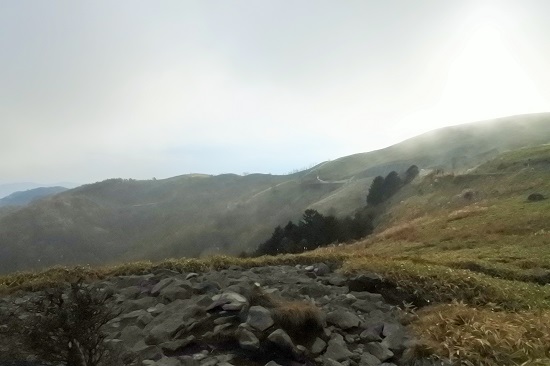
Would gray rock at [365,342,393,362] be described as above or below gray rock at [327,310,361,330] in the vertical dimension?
below

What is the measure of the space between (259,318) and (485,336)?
14.6 feet

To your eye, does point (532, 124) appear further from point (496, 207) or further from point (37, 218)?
point (37, 218)

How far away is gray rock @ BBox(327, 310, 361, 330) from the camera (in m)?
9.41

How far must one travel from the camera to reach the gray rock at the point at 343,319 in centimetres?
941

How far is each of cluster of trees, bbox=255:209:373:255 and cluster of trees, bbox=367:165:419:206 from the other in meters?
15.3

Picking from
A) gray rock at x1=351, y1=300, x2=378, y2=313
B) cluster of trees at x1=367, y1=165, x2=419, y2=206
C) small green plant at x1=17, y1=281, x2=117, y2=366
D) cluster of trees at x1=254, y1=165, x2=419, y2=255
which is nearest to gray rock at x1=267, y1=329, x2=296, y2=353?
small green plant at x1=17, y1=281, x2=117, y2=366

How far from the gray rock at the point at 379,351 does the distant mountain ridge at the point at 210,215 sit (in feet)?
298

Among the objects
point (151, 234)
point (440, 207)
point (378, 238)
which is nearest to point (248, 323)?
point (378, 238)

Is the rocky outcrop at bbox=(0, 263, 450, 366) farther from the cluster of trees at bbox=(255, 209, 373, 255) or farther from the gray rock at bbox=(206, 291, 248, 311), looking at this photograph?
the cluster of trees at bbox=(255, 209, 373, 255)

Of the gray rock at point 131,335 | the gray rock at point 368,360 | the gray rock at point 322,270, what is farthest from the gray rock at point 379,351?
the gray rock at point 322,270

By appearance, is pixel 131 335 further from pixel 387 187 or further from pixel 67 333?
pixel 387 187

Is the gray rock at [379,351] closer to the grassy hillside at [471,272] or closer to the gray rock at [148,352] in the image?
the grassy hillside at [471,272]

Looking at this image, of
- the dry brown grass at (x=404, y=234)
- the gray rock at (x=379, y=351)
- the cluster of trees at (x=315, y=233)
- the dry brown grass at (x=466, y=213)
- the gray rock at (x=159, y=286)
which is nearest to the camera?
the gray rock at (x=379, y=351)

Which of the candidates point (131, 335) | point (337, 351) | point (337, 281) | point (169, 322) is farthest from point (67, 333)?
point (337, 281)
